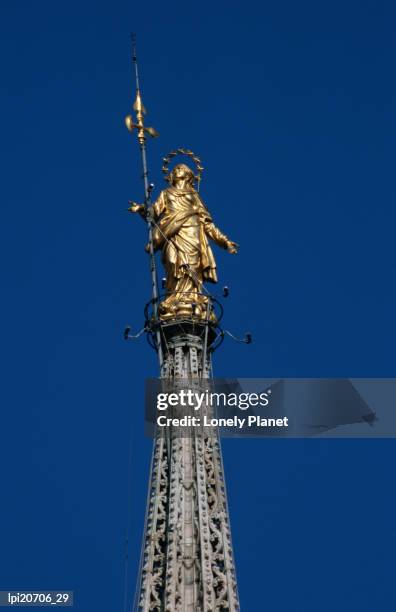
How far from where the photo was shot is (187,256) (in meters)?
63.0

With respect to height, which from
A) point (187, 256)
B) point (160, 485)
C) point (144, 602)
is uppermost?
point (187, 256)

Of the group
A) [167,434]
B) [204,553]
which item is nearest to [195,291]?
[167,434]

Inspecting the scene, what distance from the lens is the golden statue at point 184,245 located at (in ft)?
202

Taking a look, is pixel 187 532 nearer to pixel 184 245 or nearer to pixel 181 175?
pixel 184 245

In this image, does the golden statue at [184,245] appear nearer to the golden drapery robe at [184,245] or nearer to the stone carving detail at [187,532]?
the golden drapery robe at [184,245]

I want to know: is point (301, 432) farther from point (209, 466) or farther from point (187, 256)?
point (187, 256)

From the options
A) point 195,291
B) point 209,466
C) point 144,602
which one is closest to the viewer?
point 144,602

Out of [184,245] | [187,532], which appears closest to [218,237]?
[184,245]

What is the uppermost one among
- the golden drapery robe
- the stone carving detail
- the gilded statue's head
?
the gilded statue's head

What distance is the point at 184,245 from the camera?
63312 mm

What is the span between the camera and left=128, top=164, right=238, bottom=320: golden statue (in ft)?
202

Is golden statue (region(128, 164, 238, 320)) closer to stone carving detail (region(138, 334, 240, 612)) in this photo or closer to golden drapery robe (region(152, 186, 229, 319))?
golden drapery robe (region(152, 186, 229, 319))

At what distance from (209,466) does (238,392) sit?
3375 mm

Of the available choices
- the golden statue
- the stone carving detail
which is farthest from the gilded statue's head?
the stone carving detail
